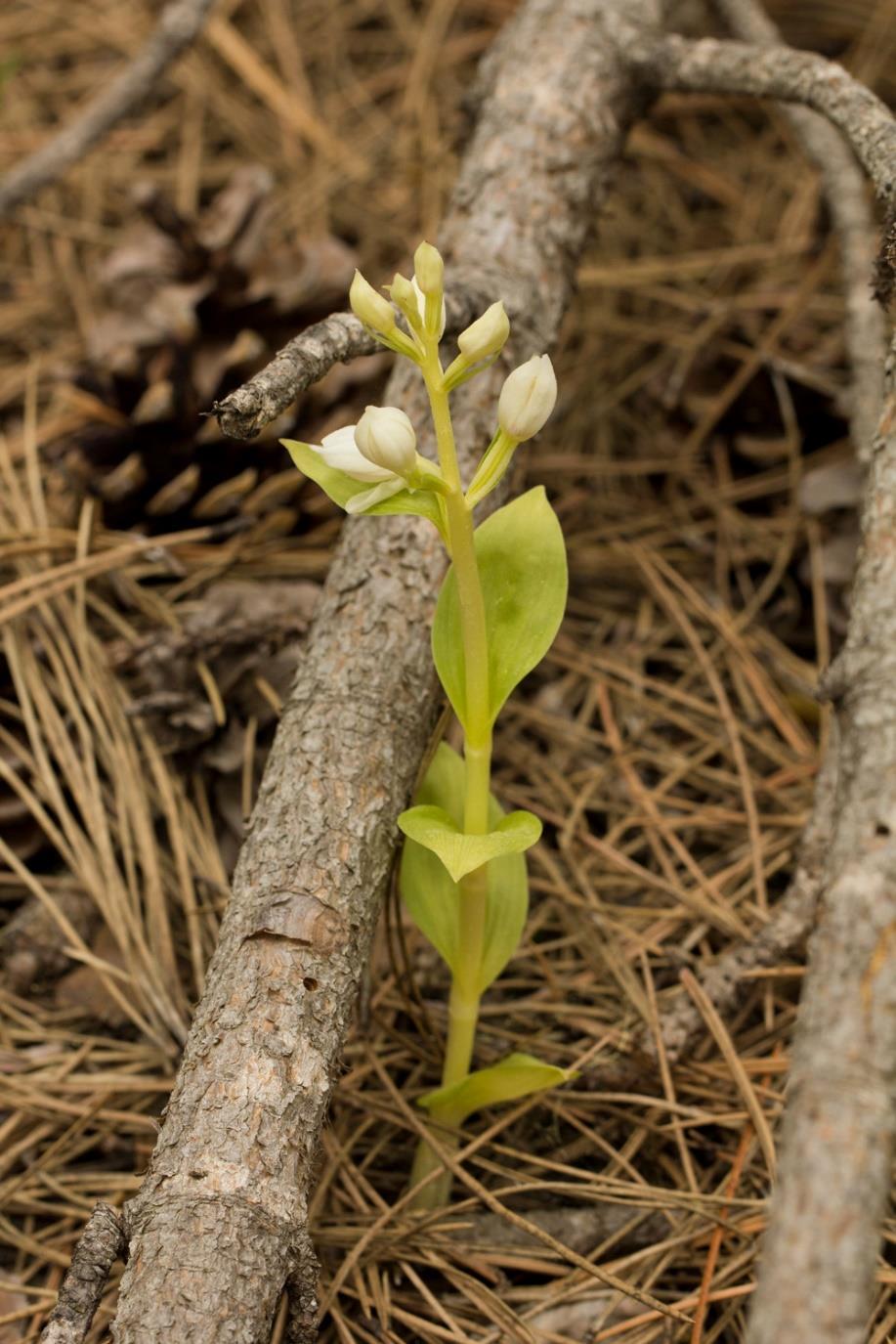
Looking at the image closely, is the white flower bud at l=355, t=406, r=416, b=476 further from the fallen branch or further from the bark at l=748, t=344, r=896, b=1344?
the fallen branch

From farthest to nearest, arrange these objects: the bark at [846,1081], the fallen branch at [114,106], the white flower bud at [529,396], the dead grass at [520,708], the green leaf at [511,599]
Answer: the fallen branch at [114,106], the dead grass at [520,708], the green leaf at [511,599], the white flower bud at [529,396], the bark at [846,1081]

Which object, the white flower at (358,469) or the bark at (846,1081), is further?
the white flower at (358,469)

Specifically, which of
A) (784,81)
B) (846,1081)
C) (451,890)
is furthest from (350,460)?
(784,81)

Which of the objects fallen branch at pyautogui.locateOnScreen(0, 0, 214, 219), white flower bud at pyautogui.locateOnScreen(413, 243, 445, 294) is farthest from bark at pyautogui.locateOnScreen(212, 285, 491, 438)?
fallen branch at pyautogui.locateOnScreen(0, 0, 214, 219)

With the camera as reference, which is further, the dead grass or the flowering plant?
the dead grass

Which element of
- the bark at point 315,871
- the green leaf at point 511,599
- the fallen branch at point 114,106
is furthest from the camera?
the fallen branch at point 114,106

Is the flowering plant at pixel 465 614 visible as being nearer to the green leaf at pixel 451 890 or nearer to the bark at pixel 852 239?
the green leaf at pixel 451 890

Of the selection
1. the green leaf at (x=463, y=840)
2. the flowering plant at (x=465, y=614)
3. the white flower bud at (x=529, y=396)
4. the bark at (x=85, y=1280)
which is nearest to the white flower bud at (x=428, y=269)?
the flowering plant at (x=465, y=614)
